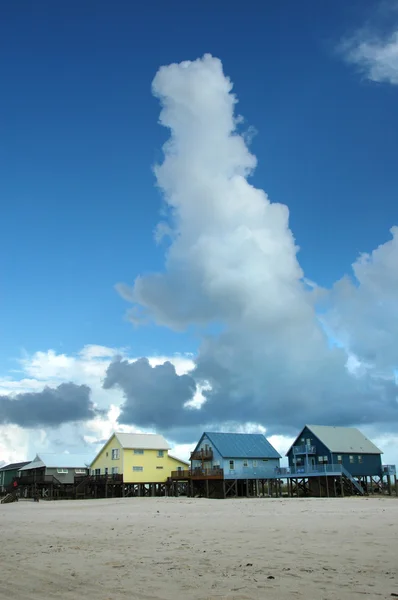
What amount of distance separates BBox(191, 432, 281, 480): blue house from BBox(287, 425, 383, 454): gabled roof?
449cm

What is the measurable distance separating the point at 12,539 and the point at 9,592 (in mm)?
9493

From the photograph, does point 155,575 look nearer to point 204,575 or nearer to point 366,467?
point 204,575

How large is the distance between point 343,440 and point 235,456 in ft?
43.1

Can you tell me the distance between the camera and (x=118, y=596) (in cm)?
879

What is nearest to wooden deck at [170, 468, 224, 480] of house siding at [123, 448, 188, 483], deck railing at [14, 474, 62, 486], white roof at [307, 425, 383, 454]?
house siding at [123, 448, 188, 483]

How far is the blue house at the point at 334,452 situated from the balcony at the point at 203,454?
982 centimetres

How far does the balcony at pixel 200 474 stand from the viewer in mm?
62872

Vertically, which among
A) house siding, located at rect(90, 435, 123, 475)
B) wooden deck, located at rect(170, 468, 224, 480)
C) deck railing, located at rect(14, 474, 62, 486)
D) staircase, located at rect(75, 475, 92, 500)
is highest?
house siding, located at rect(90, 435, 123, 475)

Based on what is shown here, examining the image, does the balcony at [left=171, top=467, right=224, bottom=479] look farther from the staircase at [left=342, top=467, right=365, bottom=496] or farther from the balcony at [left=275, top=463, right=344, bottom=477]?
the staircase at [left=342, top=467, right=365, bottom=496]

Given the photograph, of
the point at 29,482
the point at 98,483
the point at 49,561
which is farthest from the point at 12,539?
the point at 29,482

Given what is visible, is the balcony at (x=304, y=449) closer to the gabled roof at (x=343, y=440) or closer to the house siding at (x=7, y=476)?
the gabled roof at (x=343, y=440)

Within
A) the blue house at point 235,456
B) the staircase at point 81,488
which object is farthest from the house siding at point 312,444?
the staircase at point 81,488

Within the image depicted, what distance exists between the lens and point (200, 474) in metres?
64.6

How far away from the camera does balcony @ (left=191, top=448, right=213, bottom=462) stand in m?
66.9
